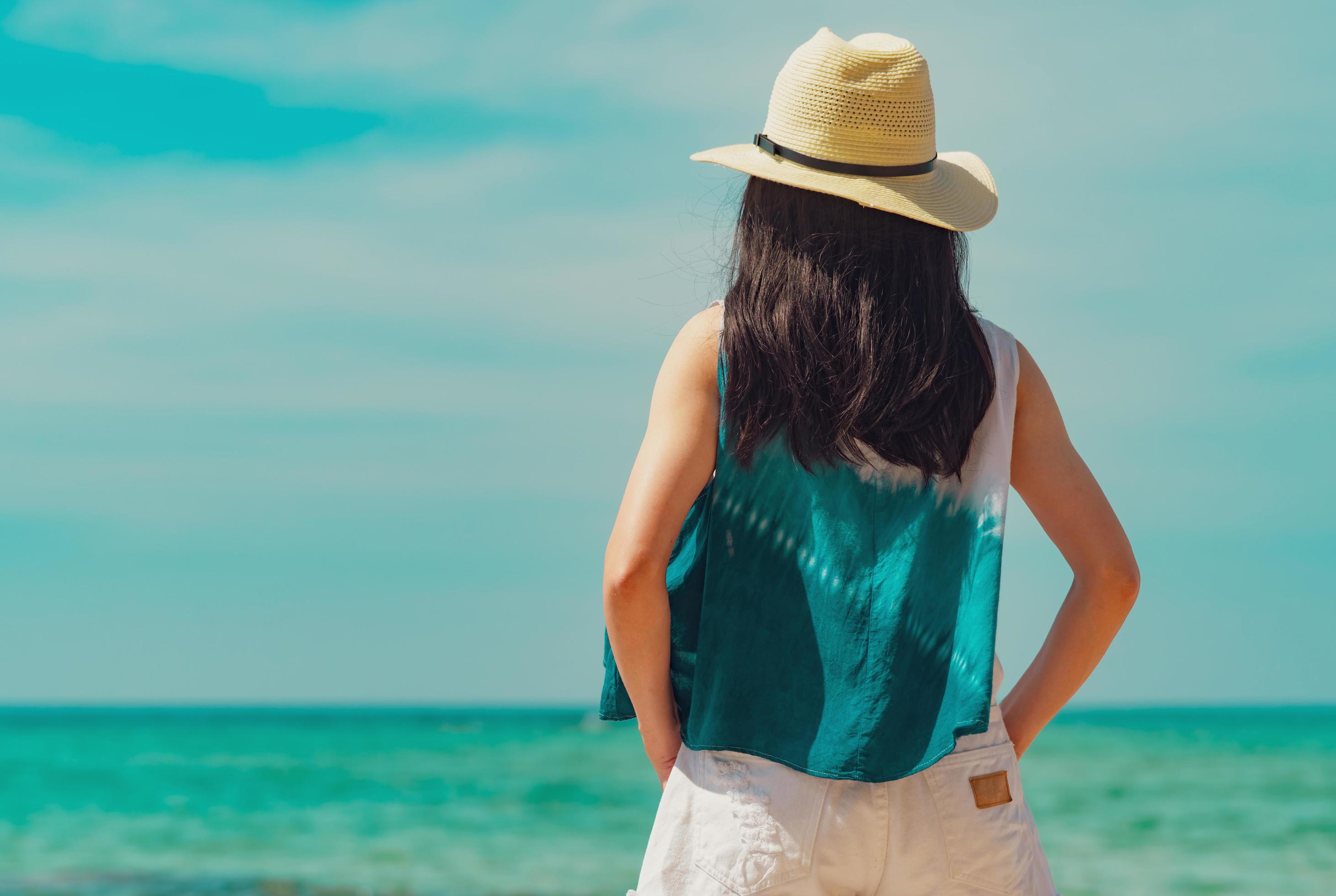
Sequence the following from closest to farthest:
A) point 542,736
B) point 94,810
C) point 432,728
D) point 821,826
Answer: point 821,826, point 94,810, point 542,736, point 432,728

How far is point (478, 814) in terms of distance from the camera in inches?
423

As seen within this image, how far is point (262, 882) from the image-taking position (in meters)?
7.40

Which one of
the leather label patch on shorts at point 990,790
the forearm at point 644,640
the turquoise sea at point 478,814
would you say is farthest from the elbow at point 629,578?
the turquoise sea at point 478,814

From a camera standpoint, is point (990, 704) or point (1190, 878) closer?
point (990, 704)

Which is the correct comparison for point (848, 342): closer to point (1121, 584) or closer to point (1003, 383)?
point (1003, 383)

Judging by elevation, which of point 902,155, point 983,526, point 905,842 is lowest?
point 905,842

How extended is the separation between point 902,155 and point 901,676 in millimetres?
631

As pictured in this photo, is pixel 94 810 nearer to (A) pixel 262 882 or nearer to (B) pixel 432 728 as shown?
(A) pixel 262 882

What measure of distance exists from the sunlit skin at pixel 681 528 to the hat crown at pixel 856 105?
0.26m

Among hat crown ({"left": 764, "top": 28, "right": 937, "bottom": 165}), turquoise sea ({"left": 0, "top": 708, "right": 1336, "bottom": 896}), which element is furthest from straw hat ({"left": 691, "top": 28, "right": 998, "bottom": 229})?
turquoise sea ({"left": 0, "top": 708, "right": 1336, "bottom": 896})

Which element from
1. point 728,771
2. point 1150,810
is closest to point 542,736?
point 1150,810

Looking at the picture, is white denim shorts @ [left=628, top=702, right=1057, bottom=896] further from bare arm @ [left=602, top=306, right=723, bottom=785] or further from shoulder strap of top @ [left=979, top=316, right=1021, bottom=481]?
shoulder strap of top @ [left=979, top=316, right=1021, bottom=481]

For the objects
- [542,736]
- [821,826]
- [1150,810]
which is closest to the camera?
[821,826]

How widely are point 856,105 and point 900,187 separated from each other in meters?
0.12
